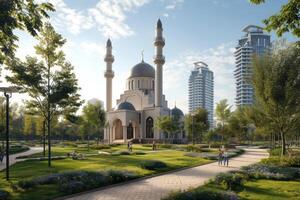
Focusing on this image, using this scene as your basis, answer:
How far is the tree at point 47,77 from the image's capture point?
22125 mm

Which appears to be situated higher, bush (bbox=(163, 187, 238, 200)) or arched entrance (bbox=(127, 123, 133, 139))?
bush (bbox=(163, 187, 238, 200))

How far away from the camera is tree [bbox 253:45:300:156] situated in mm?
22953

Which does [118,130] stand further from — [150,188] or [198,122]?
[150,188]

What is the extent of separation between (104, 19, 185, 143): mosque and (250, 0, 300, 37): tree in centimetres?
5904

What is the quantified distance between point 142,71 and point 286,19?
75110 mm

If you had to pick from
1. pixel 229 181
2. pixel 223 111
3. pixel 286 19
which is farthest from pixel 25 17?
pixel 223 111

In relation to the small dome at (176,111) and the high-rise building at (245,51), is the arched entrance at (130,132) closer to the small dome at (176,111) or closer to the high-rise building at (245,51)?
the small dome at (176,111)

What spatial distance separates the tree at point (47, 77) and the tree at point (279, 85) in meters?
14.7

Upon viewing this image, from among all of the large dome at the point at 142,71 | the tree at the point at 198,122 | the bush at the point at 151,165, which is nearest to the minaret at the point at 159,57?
the tree at the point at 198,122

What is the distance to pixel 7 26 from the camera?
918 cm

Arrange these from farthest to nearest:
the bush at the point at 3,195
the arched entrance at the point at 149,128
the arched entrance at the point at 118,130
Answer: the arched entrance at the point at 118,130 < the arched entrance at the point at 149,128 < the bush at the point at 3,195

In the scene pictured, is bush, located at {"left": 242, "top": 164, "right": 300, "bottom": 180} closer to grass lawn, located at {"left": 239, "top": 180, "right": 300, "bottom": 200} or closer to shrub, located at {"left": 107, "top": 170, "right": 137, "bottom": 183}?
grass lawn, located at {"left": 239, "top": 180, "right": 300, "bottom": 200}

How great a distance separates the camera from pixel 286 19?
9484mm

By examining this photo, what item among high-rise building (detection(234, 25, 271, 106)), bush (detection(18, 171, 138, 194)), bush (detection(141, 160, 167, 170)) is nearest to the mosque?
bush (detection(141, 160, 167, 170))
